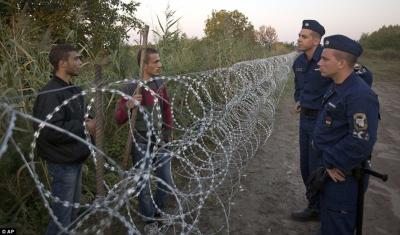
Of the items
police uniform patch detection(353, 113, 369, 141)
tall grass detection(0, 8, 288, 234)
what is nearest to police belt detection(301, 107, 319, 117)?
police uniform patch detection(353, 113, 369, 141)

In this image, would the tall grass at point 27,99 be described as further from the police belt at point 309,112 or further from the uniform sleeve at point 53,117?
the police belt at point 309,112

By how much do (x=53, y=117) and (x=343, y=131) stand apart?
6.98 feet

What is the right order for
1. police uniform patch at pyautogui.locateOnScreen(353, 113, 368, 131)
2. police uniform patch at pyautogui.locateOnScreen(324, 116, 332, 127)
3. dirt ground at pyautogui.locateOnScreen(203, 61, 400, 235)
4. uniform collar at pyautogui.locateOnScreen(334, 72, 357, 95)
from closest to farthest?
1. police uniform patch at pyautogui.locateOnScreen(353, 113, 368, 131)
2. uniform collar at pyautogui.locateOnScreen(334, 72, 357, 95)
3. police uniform patch at pyautogui.locateOnScreen(324, 116, 332, 127)
4. dirt ground at pyautogui.locateOnScreen(203, 61, 400, 235)

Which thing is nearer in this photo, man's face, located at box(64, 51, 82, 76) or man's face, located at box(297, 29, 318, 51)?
man's face, located at box(64, 51, 82, 76)

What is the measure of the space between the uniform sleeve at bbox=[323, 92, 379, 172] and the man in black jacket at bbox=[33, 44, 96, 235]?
6.15ft

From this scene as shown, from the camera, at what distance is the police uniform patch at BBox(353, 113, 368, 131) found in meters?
2.61

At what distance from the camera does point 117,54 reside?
595cm

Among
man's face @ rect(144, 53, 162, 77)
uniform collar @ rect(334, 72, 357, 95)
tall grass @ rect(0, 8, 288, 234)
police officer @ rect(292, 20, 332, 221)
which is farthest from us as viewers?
police officer @ rect(292, 20, 332, 221)

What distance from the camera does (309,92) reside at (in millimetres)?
4164

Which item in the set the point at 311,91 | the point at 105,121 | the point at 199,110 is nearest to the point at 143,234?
the point at 105,121

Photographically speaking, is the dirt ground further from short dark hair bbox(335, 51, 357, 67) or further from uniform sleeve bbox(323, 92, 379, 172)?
short dark hair bbox(335, 51, 357, 67)

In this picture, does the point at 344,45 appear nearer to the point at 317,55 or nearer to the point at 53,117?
the point at 317,55

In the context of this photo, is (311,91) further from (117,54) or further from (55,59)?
(117,54)

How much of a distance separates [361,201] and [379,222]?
5.01 ft
